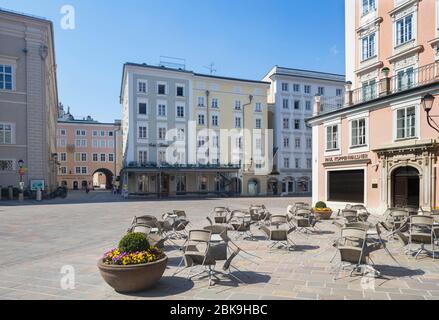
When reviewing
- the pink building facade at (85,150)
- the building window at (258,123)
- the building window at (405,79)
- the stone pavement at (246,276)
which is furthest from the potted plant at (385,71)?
the pink building facade at (85,150)

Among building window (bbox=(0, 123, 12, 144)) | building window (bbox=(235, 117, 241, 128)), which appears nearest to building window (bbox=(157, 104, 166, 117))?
building window (bbox=(235, 117, 241, 128))

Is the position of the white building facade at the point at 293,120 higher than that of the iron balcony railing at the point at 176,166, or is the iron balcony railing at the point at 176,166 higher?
the white building facade at the point at 293,120

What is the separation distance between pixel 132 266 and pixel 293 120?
44.2 m

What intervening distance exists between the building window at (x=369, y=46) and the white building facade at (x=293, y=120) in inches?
959

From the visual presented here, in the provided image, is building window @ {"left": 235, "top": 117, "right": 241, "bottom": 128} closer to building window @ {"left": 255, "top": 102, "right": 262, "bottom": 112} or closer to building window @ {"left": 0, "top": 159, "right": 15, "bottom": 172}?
building window @ {"left": 255, "top": 102, "right": 262, "bottom": 112}

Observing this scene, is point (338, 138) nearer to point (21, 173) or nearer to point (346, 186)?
point (346, 186)

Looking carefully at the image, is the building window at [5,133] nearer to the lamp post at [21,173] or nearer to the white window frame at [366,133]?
the lamp post at [21,173]

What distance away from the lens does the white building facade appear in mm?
45969

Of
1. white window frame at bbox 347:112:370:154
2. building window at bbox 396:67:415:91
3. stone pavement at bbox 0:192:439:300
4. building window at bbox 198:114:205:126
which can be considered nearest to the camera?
stone pavement at bbox 0:192:439:300

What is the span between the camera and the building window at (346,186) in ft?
63.8

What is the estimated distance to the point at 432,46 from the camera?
16688 millimetres

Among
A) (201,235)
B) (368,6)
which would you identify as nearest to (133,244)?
(201,235)

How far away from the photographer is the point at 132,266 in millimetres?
5285
